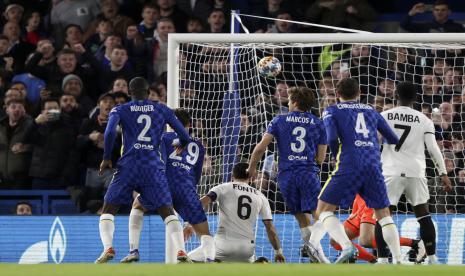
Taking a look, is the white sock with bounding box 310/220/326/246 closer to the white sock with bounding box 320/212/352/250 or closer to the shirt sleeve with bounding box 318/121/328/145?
the shirt sleeve with bounding box 318/121/328/145

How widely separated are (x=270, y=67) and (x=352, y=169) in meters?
3.06

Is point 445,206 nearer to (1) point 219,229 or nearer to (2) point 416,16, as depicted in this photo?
(1) point 219,229

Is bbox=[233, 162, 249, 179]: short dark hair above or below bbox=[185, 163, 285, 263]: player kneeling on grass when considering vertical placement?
above

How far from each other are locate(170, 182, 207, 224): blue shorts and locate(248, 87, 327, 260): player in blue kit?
92 centimetres

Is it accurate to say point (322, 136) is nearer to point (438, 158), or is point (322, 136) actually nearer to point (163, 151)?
point (438, 158)

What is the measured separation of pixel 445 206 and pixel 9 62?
7.15m

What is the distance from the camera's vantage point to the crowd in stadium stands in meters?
16.6

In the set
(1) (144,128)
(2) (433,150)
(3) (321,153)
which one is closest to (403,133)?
(2) (433,150)

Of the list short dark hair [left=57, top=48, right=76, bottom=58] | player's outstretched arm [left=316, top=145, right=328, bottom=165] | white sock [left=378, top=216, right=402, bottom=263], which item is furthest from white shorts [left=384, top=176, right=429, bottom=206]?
short dark hair [left=57, top=48, right=76, bottom=58]

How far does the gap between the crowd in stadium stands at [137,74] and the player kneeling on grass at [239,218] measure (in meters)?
1.80

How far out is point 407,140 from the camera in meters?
13.9

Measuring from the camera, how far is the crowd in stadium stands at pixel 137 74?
16.6 m

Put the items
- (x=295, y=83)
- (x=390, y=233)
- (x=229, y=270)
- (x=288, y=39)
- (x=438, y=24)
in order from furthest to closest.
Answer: (x=438, y=24) < (x=295, y=83) < (x=288, y=39) < (x=390, y=233) < (x=229, y=270)

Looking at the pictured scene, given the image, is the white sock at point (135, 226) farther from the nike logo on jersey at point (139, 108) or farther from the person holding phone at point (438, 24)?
the person holding phone at point (438, 24)
